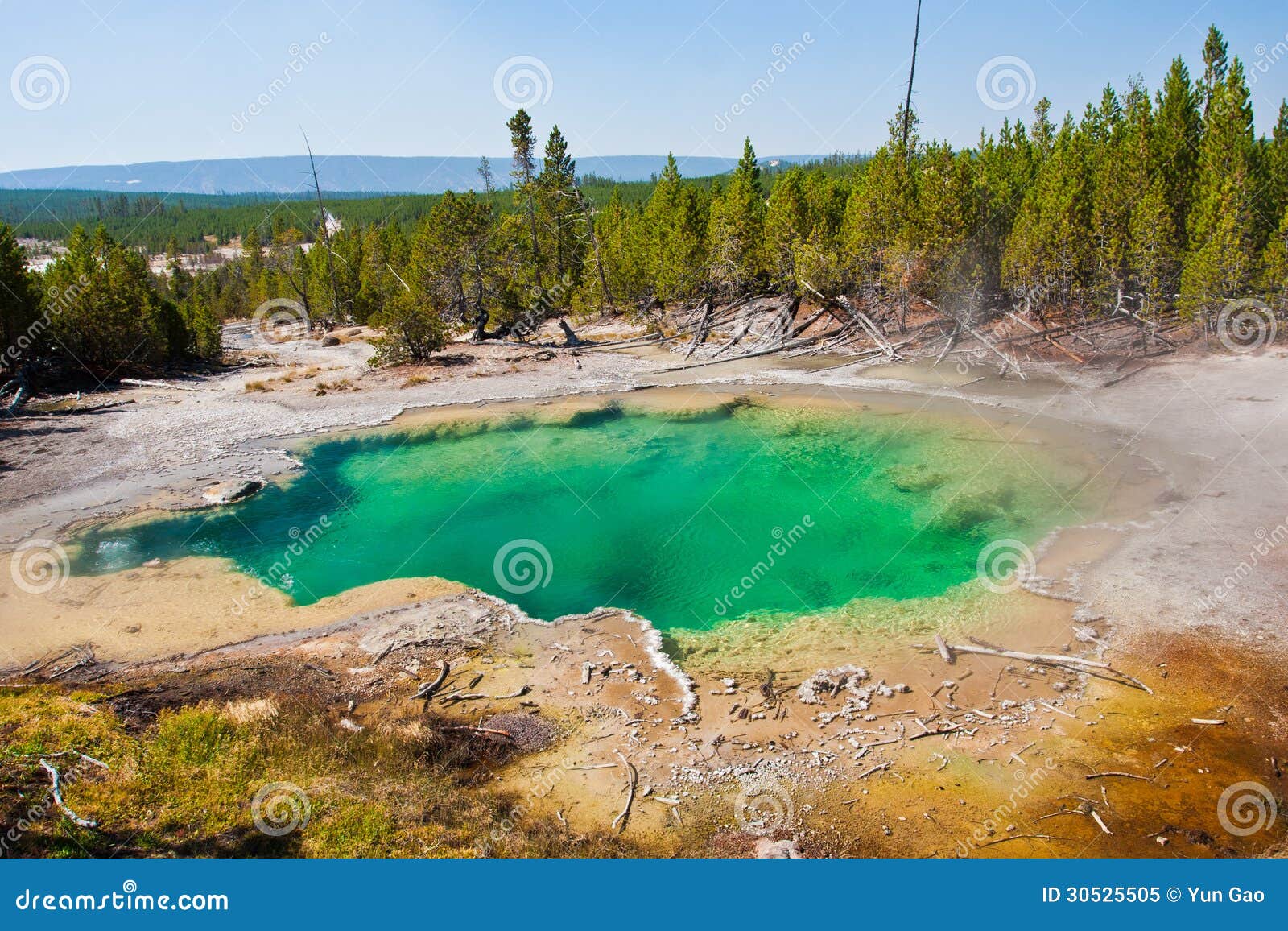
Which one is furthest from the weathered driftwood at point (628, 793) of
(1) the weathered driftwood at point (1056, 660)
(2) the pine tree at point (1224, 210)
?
(2) the pine tree at point (1224, 210)

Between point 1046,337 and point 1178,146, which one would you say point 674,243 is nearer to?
point 1046,337

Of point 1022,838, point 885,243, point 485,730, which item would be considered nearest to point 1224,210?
point 885,243

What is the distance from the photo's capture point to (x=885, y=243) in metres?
37.9

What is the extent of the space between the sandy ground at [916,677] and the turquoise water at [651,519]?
4.48 ft

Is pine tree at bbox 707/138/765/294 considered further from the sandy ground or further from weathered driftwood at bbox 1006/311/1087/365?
the sandy ground

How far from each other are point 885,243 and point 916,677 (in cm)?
3011

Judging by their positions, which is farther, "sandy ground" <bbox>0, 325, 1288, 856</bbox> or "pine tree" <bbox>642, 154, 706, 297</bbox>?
"pine tree" <bbox>642, 154, 706, 297</bbox>

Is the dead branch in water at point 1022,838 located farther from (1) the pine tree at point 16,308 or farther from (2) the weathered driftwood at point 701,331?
(1) the pine tree at point 16,308

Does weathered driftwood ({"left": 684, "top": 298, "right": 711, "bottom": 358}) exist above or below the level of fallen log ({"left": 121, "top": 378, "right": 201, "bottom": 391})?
above

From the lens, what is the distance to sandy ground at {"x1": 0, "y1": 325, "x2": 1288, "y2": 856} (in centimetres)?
1020

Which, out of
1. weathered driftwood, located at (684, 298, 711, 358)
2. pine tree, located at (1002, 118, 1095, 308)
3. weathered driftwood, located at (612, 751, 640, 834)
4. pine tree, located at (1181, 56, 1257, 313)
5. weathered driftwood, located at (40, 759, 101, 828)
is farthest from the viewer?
weathered driftwood, located at (684, 298, 711, 358)

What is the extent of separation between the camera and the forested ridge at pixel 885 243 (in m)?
32.1

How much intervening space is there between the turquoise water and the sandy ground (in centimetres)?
137

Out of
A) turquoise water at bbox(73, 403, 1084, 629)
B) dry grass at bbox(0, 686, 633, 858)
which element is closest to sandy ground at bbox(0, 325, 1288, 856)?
dry grass at bbox(0, 686, 633, 858)
